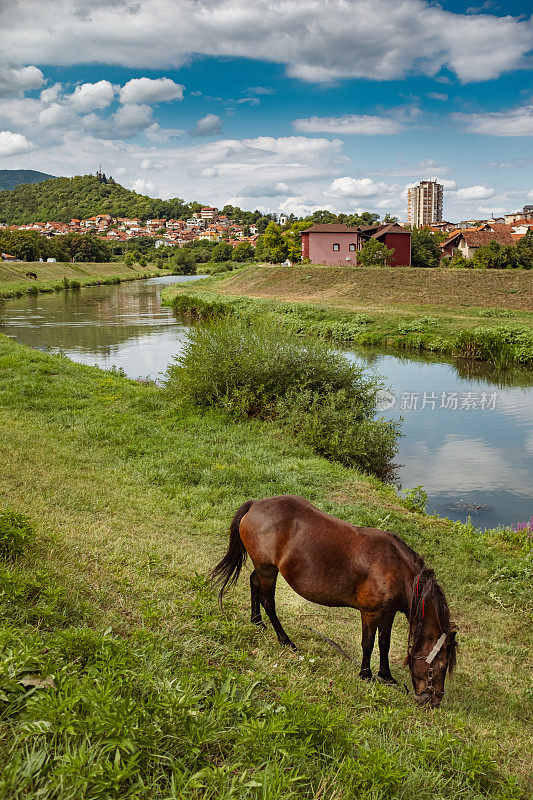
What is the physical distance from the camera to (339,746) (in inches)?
104

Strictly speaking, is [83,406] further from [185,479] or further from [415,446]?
[415,446]

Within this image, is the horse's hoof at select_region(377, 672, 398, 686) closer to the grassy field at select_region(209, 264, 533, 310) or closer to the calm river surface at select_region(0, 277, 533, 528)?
the calm river surface at select_region(0, 277, 533, 528)

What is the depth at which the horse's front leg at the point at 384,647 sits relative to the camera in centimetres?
393

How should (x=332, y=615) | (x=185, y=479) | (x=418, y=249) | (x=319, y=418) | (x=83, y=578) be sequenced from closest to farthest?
(x=83, y=578)
(x=332, y=615)
(x=185, y=479)
(x=319, y=418)
(x=418, y=249)

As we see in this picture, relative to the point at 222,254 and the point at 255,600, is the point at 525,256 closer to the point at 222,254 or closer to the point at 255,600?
the point at 255,600

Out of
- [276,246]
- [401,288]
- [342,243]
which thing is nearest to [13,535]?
[401,288]

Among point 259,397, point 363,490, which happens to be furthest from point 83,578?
point 259,397

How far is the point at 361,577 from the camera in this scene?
156 inches

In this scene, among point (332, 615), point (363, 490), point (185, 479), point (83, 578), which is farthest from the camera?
point (363, 490)

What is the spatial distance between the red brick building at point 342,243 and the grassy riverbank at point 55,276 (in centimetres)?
3011

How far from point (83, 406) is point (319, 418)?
17.1ft

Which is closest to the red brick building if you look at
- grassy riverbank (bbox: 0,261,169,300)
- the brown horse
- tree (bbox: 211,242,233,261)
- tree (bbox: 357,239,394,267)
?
tree (bbox: 357,239,394,267)

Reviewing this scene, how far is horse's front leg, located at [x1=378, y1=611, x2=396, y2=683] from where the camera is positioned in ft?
12.9

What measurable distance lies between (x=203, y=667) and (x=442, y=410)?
47.2 feet
